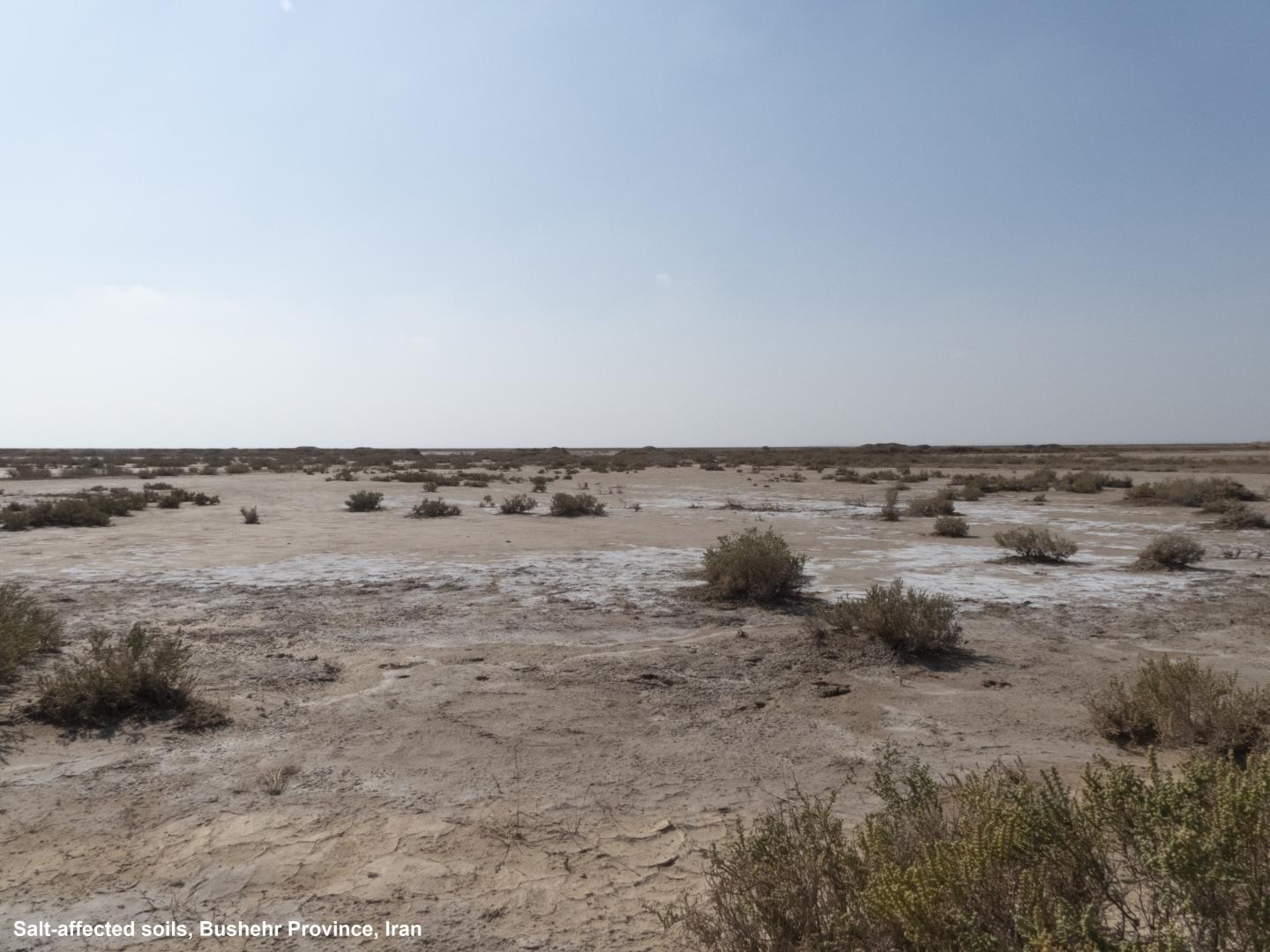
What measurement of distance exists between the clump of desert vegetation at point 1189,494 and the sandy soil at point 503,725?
9.64 metres

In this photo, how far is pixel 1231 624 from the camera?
727cm

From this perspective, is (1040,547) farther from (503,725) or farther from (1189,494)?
(1189,494)

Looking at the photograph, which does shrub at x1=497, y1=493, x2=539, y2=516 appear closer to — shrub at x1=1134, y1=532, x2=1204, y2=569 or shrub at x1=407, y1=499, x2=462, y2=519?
shrub at x1=407, y1=499, x2=462, y2=519

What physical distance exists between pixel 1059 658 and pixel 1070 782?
274 cm

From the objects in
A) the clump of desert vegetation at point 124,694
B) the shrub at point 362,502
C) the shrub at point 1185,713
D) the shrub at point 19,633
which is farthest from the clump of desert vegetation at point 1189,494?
the shrub at point 19,633

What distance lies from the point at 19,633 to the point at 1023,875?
673 centimetres

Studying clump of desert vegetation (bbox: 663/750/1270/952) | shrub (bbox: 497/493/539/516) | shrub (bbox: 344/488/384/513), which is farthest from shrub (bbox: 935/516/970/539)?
shrub (bbox: 344/488/384/513)

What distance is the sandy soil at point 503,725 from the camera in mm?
3086

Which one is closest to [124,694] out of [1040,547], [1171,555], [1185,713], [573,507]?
[1185,713]

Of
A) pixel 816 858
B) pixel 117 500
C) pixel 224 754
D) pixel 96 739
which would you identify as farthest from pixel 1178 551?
pixel 117 500

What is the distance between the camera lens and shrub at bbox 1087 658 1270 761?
4.18 metres

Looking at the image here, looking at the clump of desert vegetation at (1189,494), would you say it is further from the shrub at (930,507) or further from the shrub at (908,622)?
the shrub at (908,622)

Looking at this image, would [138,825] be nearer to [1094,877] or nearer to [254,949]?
[254,949]

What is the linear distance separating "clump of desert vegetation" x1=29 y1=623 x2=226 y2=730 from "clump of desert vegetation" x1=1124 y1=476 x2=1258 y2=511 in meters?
21.5
